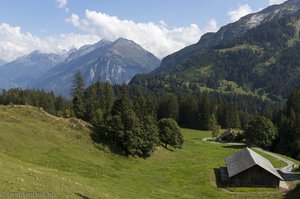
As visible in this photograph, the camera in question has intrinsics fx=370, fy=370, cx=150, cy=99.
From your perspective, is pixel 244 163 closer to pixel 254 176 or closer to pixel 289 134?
pixel 254 176

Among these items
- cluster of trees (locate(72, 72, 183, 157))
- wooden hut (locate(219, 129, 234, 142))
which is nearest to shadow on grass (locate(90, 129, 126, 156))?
cluster of trees (locate(72, 72, 183, 157))

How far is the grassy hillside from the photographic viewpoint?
45125 mm

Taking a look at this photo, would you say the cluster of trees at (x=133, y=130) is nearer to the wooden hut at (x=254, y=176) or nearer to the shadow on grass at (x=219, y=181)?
the shadow on grass at (x=219, y=181)

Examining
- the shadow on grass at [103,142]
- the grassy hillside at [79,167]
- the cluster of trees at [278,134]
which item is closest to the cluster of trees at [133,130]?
the shadow on grass at [103,142]

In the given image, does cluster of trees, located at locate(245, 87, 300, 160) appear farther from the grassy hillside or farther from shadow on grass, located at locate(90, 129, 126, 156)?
shadow on grass, located at locate(90, 129, 126, 156)

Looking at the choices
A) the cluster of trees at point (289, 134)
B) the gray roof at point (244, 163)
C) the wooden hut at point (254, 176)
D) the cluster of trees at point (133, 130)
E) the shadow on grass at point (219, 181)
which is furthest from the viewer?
the cluster of trees at point (289, 134)

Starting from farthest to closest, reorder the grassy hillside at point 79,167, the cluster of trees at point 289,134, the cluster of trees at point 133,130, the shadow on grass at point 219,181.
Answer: the cluster of trees at point 289,134
the cluster of trees at point 133,130
the shadow on grass at point 219,181
the grassy hillside at point 79,167

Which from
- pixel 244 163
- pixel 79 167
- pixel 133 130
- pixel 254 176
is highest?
pixel 133 130

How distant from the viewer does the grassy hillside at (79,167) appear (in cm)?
4512

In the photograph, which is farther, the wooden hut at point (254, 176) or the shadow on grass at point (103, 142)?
the shadow on grass at point (103, 142)

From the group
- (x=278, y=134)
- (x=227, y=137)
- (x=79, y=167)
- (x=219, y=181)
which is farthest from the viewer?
(x=227, y=137)

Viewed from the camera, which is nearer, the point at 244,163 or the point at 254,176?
the point at 254,176

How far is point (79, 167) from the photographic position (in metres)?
68.9

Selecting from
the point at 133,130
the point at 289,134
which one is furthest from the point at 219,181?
the point at 289,134
